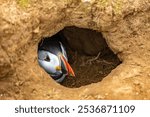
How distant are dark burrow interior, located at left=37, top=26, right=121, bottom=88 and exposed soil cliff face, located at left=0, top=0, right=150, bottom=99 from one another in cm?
48

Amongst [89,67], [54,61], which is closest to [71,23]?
[54,61]

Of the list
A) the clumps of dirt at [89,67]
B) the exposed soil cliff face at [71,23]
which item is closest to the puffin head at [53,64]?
the clumps of dirt at [89,67]

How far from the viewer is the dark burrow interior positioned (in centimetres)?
455

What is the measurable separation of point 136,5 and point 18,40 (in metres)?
1.19

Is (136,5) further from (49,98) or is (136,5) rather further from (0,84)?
(0,84)

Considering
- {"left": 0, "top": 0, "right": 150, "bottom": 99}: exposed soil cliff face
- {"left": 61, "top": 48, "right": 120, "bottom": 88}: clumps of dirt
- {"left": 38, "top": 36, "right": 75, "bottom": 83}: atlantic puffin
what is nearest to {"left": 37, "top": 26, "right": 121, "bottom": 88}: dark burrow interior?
{"left": 61, "top": 48, "right": 120, "bottom": 88}: clumps of dirt

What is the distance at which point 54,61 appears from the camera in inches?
173

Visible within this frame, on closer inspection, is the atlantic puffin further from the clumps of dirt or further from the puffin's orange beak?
the clumps of dirt

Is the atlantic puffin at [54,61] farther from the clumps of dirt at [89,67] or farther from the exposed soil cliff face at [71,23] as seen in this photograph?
the exposed soil cliff face at [71,23]

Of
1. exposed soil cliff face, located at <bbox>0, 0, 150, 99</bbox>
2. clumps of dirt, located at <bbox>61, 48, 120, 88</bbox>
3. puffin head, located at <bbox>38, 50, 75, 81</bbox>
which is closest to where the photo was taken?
exposed soil cliff face, located at <bbox>0, 0, 150, 99</bbox>

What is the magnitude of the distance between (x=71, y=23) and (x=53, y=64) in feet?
1.77

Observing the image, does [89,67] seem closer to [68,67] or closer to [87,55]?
[87,55]

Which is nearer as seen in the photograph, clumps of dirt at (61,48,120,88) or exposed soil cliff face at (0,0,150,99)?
exposed soil cliff face at (0,0,150,99)

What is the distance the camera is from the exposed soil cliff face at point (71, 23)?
3.73m
